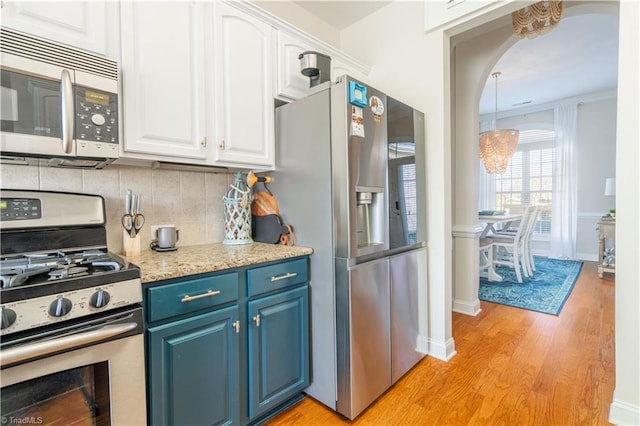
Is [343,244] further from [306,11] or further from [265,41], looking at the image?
[306,11]

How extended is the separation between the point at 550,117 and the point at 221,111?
646 centimetres

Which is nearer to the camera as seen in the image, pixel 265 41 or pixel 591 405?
pixel 591 405

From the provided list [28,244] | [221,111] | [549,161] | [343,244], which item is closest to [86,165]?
[28,244]

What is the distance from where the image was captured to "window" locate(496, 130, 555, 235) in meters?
5.71

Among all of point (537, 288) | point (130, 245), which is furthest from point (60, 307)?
point (537, 288)

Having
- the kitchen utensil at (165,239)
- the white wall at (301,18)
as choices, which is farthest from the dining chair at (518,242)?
the kitchen utensil at (165,239)

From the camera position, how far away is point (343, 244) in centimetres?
155

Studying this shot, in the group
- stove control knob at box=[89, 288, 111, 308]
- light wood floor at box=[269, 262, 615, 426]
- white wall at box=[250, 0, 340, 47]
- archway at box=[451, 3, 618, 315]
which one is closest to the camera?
stove control knob at box=[89, 288, 111, 308]

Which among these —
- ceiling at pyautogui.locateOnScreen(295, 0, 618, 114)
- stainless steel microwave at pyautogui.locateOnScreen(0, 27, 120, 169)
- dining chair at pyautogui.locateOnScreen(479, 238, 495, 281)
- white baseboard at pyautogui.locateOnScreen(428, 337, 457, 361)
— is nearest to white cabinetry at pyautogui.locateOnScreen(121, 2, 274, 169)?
stainless steel microwave at pyautogui.locateOnScreen(0, 27, 120, 169)

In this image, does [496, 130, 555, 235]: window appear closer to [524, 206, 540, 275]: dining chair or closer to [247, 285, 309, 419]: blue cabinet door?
[524, 206, 540, 275]: dining chair

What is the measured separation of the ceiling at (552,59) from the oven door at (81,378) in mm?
2610

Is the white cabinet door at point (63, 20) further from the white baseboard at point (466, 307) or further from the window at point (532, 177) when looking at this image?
the window at point (532, 177)

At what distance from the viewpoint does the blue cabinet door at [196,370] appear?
1148 mm

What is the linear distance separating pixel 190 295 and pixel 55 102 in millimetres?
884
